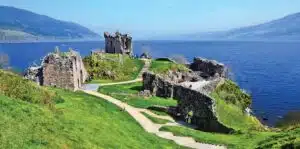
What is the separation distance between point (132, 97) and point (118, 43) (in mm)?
→ 47270

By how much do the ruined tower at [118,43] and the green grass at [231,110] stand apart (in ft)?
174

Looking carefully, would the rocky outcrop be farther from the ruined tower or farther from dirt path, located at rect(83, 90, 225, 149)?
the ruined tower

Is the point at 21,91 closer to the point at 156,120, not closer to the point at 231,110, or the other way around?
the point at 156,120

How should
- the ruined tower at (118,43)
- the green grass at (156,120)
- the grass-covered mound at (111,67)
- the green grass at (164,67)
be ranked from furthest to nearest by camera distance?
the ruined tower at (118,43)
the green grass at (164,67)
the grass-covered mound at (111,67)
the green grass at (156,120)

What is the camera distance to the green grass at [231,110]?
5250 cm

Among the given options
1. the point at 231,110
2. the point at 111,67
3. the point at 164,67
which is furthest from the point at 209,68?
the point at 231,110

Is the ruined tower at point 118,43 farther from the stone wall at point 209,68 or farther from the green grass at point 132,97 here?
the green grass at point 132,97

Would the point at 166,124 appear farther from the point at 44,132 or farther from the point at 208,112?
the point at 44,132

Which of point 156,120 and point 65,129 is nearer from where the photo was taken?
point 65,129

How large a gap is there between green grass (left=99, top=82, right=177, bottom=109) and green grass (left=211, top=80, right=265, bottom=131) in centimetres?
908

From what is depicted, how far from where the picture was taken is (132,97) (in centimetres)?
6800

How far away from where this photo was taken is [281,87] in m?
158

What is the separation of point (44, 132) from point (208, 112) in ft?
92.1

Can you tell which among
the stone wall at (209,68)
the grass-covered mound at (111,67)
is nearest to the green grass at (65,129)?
the grass-covered mound at (111,67)
